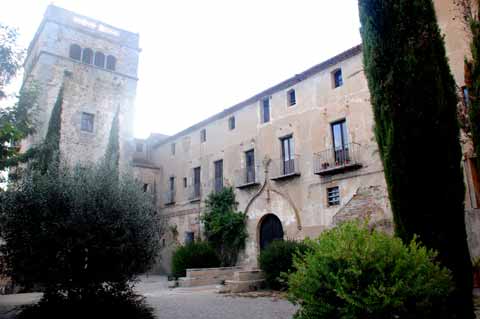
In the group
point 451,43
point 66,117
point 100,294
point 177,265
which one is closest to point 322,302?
point 100,294

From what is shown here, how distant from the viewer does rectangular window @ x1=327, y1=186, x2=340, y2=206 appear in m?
15.4

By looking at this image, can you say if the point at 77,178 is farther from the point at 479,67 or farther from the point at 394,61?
Result: the point at 479,67

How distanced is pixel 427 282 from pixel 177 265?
14.5 metres

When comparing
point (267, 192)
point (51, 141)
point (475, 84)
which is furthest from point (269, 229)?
point (475, 84)

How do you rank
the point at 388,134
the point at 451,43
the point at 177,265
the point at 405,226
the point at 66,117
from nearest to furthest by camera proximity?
the point at 405,226
the point at 388,134
the point at 451,43
the point at 177,265
the point at 66,117

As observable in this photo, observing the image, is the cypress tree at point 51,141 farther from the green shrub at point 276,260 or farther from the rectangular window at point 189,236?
the green shrub at point 276,260

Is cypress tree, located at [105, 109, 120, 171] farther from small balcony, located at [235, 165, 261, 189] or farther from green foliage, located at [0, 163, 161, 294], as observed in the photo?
green foliage, located at [0, 163, 161, 294]

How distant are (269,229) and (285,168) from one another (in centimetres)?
311

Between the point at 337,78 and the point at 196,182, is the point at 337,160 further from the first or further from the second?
the point at 196,182

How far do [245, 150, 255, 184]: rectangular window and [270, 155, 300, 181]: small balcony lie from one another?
1512mm

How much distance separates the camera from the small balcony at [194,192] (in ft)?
75.7

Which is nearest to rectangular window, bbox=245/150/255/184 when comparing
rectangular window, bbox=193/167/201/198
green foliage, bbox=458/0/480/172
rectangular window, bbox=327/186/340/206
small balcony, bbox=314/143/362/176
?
small balcony, bbox=314/143/362/176

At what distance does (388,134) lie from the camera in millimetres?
7090

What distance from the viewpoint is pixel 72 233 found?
8.05 metres
